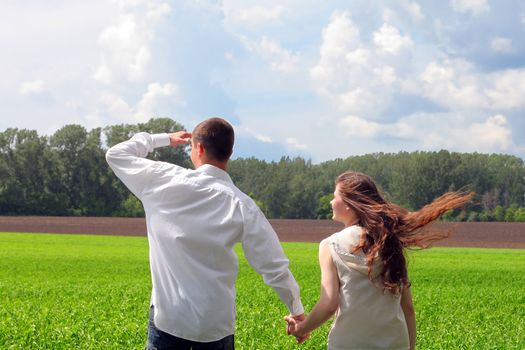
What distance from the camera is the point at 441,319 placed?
14.4 metres

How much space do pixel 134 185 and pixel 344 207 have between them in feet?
4.21

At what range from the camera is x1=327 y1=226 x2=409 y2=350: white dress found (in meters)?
4.23

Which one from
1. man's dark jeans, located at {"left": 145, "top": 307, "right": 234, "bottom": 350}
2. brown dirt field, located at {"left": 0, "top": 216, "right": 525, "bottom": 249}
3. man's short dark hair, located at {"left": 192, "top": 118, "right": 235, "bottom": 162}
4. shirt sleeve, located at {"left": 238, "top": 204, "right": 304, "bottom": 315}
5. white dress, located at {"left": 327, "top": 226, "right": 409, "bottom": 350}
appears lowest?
brown dirt field, located at {"left": 0, "top": 216, "right": 525, "bottom": 249}

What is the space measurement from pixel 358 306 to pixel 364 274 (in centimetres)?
19

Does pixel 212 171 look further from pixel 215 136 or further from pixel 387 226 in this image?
pixel 387 226

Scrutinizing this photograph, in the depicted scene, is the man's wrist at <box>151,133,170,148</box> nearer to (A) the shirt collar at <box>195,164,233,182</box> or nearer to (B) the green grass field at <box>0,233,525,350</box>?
(A) the shirt collar at <box>195,164,233,182</box>

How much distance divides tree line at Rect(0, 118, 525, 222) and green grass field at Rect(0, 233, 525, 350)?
2726 inches

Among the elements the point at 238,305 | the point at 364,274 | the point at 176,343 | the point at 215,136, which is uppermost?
the point at 215,136

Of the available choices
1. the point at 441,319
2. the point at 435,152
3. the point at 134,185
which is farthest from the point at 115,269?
the point at 435,152

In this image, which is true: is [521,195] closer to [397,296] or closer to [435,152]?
[435,152]

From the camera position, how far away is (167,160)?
104938mm

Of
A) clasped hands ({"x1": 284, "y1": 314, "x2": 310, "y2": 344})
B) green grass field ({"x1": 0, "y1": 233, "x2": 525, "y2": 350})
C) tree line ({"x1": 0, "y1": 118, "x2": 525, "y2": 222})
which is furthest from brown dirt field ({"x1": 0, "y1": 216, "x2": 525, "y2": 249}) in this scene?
clasped hands ({"x1": 284, "y1": 314, "x2": 310, "y2": 344})

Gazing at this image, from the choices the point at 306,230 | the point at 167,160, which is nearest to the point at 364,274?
the point at 306,230

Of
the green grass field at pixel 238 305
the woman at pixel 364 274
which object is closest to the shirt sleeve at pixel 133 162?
the woman at pixel 364 274
